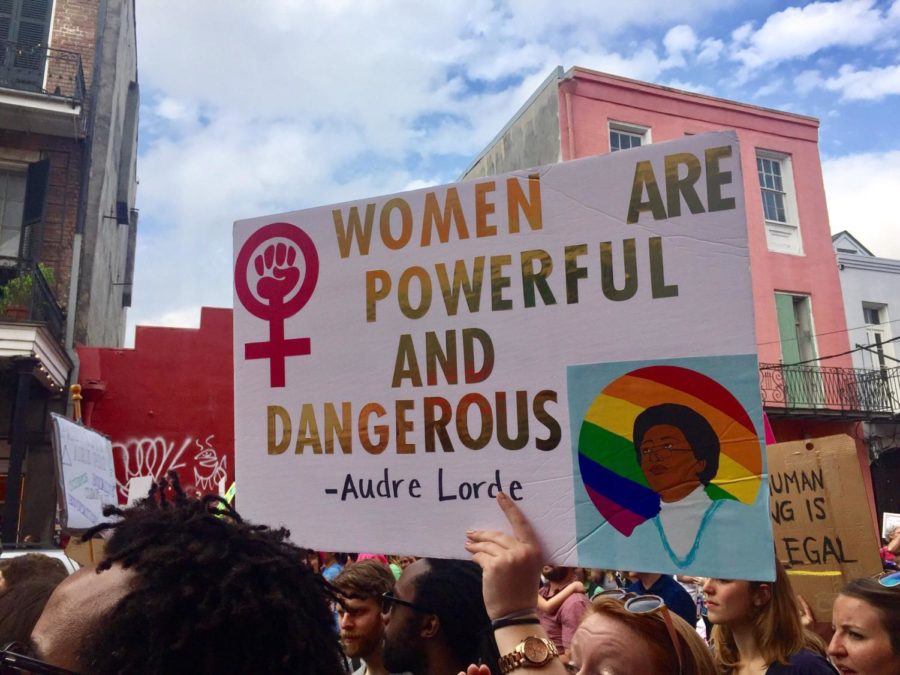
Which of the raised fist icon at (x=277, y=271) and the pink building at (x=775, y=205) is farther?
the pink building at (x=775, y=205)

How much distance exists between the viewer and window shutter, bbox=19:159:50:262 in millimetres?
12883

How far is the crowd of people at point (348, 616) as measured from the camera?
4.07 feet

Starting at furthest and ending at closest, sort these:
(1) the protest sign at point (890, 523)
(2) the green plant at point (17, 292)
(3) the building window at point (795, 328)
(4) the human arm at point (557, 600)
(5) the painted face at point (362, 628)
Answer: (3) the building window at point (795, 328)
(2) the green plant at point (17, 292)
(1) the protest sign at point (890, 523)
(4) the human arm at point (557, 600)
(5) the painted face at point (362, 628)

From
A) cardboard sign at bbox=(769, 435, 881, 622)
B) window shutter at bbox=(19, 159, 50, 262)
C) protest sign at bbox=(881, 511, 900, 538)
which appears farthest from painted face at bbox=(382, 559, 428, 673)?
window shutter at bbox=(19, 159, 50, 262)

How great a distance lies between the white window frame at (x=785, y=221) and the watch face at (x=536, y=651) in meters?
16.8

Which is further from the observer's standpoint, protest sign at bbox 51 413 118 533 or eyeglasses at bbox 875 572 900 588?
protest sign at bbox 51 413 118 533

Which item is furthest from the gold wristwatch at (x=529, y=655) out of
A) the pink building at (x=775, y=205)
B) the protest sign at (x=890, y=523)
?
the pink building at (x=775, y=205)

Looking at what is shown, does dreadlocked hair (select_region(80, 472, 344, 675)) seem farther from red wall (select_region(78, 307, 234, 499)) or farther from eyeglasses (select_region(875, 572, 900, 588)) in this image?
red wall (select_region(78, 307, 234, 499))

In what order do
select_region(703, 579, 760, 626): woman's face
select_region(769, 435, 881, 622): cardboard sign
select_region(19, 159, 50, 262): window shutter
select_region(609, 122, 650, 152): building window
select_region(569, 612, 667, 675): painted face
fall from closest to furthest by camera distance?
select_region(569, 612, 667, 675): painted face
select_region(703, 579, 760, 626): woman's face
select_region(769, 435, 881, 622): cardboard sign
select_region(19, 159, 50, 262): window shutter
select_region(609, 122, 650, 152): building window

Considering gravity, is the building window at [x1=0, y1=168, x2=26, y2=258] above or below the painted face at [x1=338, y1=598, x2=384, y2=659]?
above

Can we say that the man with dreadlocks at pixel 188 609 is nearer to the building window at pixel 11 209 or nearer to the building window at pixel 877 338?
the building window at pixel 11 209

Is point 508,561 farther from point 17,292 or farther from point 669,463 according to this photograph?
point 17,292

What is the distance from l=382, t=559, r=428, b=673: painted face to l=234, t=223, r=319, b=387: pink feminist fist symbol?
0.91 metres

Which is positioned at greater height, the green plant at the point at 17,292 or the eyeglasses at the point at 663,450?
the green plant at the point at 17,292
